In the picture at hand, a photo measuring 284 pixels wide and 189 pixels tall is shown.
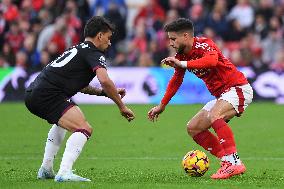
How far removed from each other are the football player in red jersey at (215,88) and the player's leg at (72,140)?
1319 mm

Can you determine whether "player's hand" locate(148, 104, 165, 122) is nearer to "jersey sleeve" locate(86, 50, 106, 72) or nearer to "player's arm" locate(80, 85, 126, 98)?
"player's arm" locate(80, 85, 126, 98)

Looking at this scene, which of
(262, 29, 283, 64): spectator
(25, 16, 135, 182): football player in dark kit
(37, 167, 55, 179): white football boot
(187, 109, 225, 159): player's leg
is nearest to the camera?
(25, 16, 135, 182): football player in dark kit

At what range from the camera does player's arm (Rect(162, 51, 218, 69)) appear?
33.2ft

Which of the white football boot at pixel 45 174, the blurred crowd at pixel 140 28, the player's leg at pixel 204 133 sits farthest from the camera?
the blurred crowd at pixel 140 28

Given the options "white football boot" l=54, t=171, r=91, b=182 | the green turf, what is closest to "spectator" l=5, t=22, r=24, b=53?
the green turf

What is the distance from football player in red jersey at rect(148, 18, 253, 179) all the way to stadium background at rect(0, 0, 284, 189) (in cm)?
116

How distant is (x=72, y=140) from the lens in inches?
381

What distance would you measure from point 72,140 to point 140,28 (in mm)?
16140

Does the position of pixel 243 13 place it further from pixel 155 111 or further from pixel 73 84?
pixel 73 84

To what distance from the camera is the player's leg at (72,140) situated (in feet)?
31.7

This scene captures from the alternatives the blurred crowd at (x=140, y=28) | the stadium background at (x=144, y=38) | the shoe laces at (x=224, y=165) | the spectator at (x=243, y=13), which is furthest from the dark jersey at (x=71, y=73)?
the spectator at (x=243, y=13)

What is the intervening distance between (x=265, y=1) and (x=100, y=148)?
13002 mm

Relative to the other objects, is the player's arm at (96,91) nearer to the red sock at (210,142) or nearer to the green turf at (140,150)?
the green turf at (140,150)

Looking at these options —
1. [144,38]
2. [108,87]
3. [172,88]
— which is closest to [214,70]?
[172,88]
